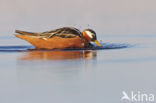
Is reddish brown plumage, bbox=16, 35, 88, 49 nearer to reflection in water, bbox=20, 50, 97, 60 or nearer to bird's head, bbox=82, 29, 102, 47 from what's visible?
bird's head, bbox=82, 29, 102, 47

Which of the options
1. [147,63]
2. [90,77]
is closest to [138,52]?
[147,63]

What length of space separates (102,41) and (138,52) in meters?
3.35

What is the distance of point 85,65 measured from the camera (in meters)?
11.0

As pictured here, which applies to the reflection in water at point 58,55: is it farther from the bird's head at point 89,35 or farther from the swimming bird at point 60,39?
the bird's head at point 89,35

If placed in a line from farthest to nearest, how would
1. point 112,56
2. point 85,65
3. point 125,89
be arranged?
1. point 112,56
2. point 85,65
3. point 125,89

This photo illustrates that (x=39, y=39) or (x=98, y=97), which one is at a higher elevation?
(x=39, y=39)

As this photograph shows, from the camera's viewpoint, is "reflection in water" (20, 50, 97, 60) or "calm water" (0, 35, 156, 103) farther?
"reflection in water" (20, 50, 97, 60)

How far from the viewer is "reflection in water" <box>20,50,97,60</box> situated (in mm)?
12453

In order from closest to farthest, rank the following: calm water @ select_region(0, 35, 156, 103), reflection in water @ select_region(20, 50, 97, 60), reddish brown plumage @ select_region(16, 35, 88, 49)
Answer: calm water @ select_region(0, 35, 156, 103) → reflection in water @ select_region(20, 50, 97, 60) → reddish brown plumage @ select_region(16, 35, 88, 49)

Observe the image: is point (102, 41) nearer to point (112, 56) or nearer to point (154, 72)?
point (112, 56)

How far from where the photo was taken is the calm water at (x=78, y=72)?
8312 mm

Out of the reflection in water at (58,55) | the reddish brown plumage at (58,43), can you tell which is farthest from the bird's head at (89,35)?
the reflection in water at (58,55)

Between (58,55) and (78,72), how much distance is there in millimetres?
3111

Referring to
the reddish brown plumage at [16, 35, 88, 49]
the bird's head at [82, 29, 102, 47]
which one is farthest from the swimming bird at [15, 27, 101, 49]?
the bird's head at [82, 29, 102, 47]
